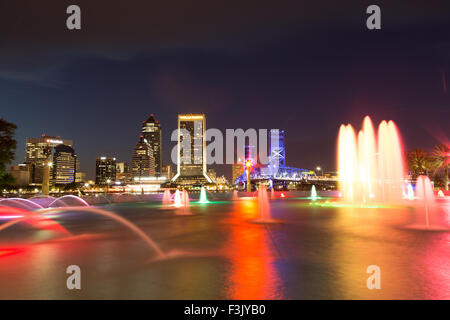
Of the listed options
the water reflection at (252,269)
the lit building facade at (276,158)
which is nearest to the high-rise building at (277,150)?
the lit building facade at (276,158)

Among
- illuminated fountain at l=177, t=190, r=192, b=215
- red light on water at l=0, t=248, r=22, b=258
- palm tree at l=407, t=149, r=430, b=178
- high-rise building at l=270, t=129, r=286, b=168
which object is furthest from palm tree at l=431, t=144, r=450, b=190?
high-rise building at l=270, t=129, r=286, b=168

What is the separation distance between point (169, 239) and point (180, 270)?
4.43 meters

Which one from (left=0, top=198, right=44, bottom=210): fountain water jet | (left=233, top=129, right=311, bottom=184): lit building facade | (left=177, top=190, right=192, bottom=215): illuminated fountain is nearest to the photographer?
(left=177, top=190, right=192, bottom=215): illuminated fountain

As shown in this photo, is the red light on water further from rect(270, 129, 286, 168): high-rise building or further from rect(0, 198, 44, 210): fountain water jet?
rect(270, 129, 286, 168): high-rise building

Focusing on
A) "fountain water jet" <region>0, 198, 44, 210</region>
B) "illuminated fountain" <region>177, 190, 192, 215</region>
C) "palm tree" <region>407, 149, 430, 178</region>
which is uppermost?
"palm tree" <region>407, 149, 430, 178</region>

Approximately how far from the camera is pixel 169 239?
1172 centimetres

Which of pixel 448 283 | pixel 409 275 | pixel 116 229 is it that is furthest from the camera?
pixel 116 229

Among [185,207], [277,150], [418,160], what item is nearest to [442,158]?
[418,160]

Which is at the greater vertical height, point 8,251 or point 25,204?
point 8,251

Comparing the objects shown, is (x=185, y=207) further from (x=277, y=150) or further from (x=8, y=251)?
(x=277, y=150)

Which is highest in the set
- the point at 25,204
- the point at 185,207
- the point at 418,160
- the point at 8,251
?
the point at 418,160

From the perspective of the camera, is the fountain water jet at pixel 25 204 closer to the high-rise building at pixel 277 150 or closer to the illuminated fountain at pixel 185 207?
the illuminated fountain at pixel 185 207
